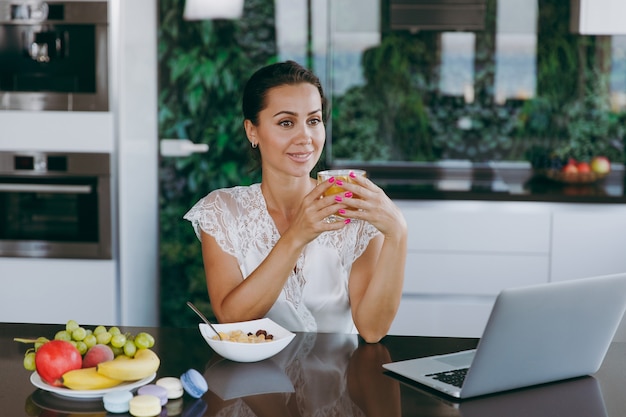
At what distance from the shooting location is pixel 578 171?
13.6 ft

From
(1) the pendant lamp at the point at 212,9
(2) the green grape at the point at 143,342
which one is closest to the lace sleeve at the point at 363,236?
(2) the green grape at the point at 143,342

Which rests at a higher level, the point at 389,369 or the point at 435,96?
the point at 435,96

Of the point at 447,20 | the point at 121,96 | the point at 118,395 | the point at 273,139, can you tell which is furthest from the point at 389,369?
the point at 447,20

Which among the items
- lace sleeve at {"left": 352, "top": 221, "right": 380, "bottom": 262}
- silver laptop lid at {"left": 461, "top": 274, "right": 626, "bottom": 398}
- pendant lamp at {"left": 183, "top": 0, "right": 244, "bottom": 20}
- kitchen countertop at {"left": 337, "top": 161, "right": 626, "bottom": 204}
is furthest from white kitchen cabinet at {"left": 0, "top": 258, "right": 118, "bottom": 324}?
silver laptop lid at {"left": 461, "top": 274, "right": 626, "bottom": 398}

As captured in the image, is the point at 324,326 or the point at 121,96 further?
the point at 121,96

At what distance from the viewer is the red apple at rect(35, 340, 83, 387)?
1.58 meters

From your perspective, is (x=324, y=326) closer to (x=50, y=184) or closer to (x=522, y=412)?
(x=522, y=412)

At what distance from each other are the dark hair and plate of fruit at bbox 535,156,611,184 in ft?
6.67

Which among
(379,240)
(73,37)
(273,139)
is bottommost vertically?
(379,240)

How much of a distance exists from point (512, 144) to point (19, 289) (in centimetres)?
254

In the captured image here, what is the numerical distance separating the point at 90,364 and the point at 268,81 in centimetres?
108

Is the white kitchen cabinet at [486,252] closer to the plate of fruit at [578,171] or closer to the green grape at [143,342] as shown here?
the plate of fruit at [578,171]

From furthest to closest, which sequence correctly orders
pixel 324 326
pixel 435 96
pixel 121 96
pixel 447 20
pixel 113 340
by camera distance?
pixel 435 96 < pixel 447 20 < pixel 121 96 < pixel 324 326 < pixel 113 340

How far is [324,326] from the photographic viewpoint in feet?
7.80
